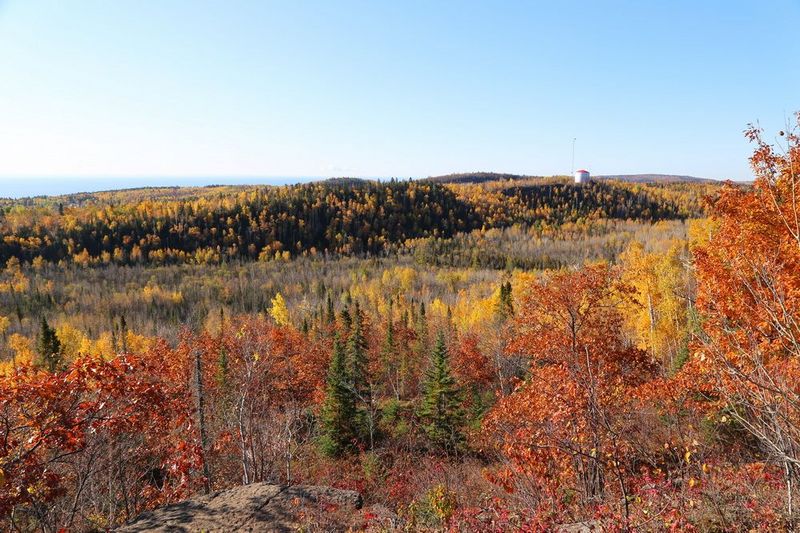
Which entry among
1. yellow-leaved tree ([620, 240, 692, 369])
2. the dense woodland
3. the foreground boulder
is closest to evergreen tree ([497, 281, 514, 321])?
the dense woodland

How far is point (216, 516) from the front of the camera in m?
9.25

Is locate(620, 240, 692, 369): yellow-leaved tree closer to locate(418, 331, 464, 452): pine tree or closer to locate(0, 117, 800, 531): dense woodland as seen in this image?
locate(0, 117, 800, 531): dense woodland

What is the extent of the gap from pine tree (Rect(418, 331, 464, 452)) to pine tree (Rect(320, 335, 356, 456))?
5558mm

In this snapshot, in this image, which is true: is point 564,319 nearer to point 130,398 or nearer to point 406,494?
point 130,398

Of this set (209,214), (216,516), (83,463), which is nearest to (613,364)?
(216,516)

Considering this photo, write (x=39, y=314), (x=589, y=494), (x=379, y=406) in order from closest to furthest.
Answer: (x=589, y=494) → (x=379, y=406) → (x=39, y=314)

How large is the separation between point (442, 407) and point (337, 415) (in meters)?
7.77

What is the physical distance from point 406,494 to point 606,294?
14.4 metres

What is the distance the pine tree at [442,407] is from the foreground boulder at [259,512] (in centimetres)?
2173

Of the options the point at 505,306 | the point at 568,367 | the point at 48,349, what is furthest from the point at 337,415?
the point at 48,349

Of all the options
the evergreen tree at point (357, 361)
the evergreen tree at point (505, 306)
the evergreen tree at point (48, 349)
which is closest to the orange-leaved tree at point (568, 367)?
the evergreen tree at point (357, 361)

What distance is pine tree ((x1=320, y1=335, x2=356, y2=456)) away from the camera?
3141cm

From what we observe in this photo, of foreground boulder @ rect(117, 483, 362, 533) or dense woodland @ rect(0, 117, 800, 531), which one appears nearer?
dense woodland @ rect(0, 117, 800, 531)

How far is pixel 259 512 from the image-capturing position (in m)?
9.38
